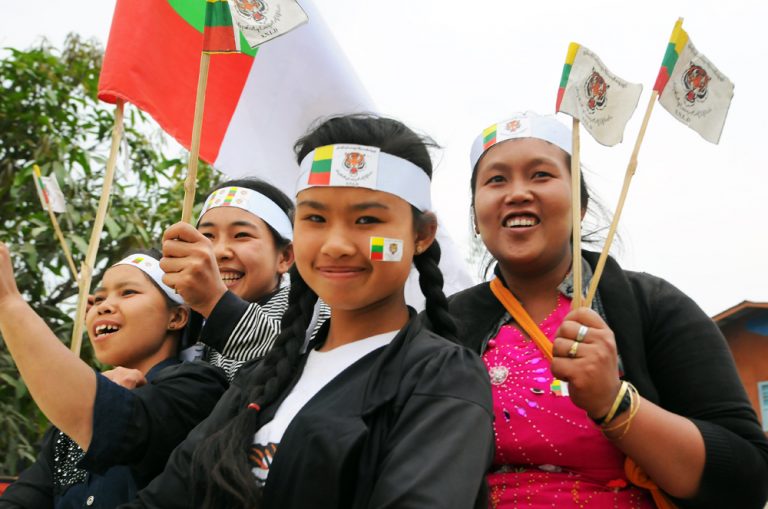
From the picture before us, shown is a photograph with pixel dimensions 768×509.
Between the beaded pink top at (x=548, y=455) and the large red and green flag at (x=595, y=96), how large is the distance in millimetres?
627

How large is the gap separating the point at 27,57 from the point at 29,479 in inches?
183

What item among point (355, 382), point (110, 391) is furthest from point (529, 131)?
point (110, 391)

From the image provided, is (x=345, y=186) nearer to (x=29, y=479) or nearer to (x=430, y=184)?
(x=430, y=184)

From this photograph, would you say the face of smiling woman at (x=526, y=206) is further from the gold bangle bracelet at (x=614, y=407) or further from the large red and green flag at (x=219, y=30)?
the large red and green flag at (x=219, y=30)

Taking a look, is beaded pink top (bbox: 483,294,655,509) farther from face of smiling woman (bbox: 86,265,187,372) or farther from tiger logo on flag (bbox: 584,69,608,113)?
face of smiling woman (bbox: 86,265,187,372)

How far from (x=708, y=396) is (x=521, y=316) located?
53 cm

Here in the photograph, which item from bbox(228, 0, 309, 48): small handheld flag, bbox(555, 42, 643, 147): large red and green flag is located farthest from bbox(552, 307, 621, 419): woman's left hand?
bbox(228, 0, 309, 48): small handheld flag

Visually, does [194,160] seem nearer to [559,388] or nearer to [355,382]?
[355,382]

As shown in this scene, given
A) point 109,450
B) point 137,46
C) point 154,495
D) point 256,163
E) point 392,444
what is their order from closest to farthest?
point 392,444
point 154,495
point 109,450
point 137,46
point 256,163

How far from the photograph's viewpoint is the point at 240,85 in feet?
14.0

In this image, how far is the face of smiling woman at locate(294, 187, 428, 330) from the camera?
1.92 m

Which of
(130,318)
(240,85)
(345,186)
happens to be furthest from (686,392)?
(240,85)

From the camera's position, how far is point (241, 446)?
1.79 meters

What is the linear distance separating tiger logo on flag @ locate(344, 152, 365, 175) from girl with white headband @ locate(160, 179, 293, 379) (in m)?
0.53
